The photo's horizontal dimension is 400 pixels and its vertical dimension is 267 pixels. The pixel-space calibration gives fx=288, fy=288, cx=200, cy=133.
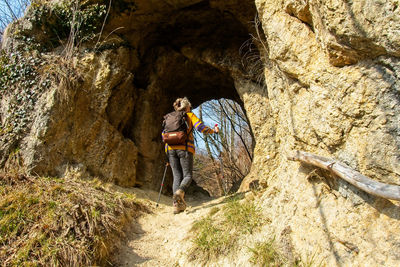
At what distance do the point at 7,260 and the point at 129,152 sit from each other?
10.4 feet

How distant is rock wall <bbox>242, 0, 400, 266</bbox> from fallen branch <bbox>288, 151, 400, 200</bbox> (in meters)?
0.10

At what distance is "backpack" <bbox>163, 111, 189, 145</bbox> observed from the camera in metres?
4.52

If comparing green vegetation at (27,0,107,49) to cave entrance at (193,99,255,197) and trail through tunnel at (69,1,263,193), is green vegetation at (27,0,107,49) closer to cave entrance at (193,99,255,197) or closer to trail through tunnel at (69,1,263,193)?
trail through tunnel at (69,1,263,193)

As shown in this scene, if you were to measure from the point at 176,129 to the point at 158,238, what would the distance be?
1.64 meters

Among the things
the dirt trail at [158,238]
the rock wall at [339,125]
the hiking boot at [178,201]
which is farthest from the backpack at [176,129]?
the rock wall at [339,125]

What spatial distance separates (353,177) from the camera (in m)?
2.37

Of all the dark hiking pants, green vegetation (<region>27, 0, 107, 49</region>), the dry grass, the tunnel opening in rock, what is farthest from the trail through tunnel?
the dry grass

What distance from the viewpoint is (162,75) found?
6.69 meters

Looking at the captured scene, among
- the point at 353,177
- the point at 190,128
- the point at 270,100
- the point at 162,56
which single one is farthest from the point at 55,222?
the point at 162,56

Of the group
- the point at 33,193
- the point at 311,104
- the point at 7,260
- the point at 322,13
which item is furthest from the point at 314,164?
the point at 33,193

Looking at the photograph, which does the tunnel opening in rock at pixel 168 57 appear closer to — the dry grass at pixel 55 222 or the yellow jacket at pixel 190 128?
the yellow jacket at pixel 190 128

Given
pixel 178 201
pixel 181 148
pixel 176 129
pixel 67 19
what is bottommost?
pixel 178 201

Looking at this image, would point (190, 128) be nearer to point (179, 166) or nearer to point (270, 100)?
point (179, 166)

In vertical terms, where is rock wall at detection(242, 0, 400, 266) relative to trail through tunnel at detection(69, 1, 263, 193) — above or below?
below
